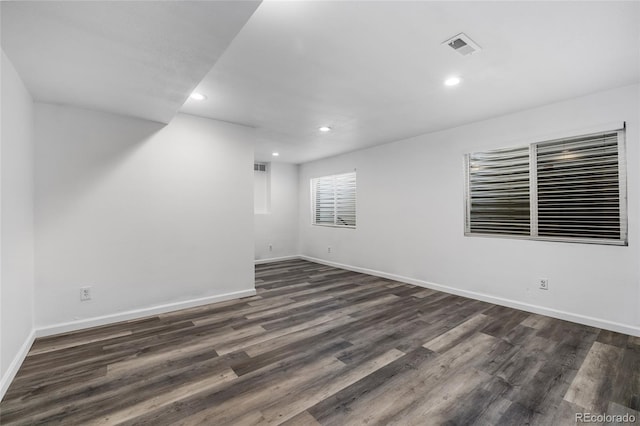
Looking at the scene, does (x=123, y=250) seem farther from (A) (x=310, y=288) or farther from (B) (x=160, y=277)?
(A) (x=310, y=288)

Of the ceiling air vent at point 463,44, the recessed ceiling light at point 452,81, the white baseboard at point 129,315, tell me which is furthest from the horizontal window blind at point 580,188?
the white baseboard at point 129,315

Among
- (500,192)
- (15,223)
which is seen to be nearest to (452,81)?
(500,192)

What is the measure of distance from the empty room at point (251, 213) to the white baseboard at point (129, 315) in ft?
0.07

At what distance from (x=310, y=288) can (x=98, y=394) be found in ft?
9.64

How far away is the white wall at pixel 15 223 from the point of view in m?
1.93

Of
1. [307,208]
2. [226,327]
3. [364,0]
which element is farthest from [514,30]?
[307,208]

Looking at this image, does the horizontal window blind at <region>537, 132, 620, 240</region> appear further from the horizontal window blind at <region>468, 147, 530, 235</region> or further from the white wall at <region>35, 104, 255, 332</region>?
the white wall at <region>35, 104, 255, 332</region>

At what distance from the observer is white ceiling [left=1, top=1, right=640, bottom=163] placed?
1604 millimetres

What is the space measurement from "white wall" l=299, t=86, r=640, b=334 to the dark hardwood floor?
33cm

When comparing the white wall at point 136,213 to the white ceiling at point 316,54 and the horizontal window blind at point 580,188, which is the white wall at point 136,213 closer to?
the white ceiling at point 316,54

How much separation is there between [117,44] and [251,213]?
2.57 meters

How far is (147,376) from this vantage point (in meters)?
2.09

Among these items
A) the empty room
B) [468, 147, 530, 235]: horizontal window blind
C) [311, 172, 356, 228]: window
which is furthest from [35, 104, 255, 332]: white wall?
[468, 147, 530, 235]: horizontal window blind

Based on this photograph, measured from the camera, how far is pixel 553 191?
10.9 ft
